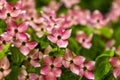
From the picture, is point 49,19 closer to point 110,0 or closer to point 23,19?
point 23,19

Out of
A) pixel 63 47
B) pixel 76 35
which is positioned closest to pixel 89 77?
pixel 63 47

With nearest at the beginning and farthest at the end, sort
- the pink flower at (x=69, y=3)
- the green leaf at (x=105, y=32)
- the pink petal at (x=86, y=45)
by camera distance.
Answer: the pink petal at (x=86, y=45), the green leaf at (x=105, y=32), the pink flower at (x=69, y=3)

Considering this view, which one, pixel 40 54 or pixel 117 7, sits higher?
pixel 40 54

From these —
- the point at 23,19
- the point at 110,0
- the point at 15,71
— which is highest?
the point at 23,19

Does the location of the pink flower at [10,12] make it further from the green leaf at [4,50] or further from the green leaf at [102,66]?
the green leaf at [102,66]

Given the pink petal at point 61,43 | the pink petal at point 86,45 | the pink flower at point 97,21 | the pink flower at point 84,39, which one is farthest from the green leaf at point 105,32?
the pink petal at point 61,43

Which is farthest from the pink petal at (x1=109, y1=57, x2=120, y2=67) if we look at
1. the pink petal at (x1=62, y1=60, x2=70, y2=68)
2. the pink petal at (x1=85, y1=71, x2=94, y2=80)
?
the pink petal at (x1=62, y1=60, x2=70, y2=68)
